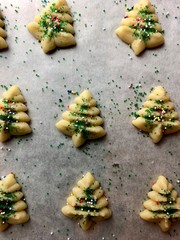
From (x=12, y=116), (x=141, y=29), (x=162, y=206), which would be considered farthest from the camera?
(x=141, y=29)

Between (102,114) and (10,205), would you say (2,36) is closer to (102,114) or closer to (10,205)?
(102,114)

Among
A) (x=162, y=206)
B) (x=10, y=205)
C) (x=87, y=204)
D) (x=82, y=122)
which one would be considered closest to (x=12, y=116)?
(x=82, y=122)

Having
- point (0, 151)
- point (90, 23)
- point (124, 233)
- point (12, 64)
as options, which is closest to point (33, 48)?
point (12, 64)

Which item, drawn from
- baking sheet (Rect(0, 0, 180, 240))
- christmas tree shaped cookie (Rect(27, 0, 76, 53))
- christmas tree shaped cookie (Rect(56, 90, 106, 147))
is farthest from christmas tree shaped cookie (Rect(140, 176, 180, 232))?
christmas tree shaped cookie (Rect(27, 0, 76, 53))

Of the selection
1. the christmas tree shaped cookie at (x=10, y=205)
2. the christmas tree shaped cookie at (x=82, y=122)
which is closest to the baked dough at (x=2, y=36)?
the christmas tree shaped cookie at (x=82, y=122)

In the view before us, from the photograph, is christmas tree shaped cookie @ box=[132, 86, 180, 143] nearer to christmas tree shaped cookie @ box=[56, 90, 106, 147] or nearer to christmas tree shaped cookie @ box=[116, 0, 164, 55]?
christmas tree shaped cookie @ box=[56, 90, 106, 147]

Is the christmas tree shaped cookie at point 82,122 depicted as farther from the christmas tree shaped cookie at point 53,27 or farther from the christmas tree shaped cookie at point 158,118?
the christmas tree shaped cookie at point 53,27
